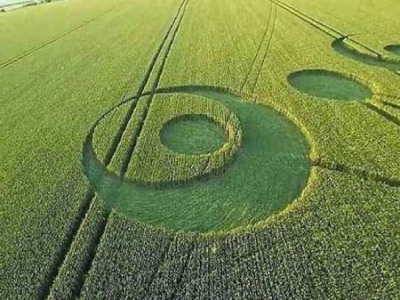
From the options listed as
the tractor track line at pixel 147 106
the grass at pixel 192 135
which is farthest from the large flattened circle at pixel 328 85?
the tractor track line at pixel 147 106

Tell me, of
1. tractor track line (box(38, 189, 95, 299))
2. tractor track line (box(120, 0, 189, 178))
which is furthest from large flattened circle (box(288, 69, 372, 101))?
tractor track line (box(38, 189, 95, 299))

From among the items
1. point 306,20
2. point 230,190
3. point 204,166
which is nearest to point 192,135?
point 204,166

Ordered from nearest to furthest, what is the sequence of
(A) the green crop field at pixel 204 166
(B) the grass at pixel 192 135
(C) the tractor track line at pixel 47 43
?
(A) the green crop field at pixel 204 166 → (B) the grass at pixel 192 135 → (C) the tractor track line at pixel 47 43

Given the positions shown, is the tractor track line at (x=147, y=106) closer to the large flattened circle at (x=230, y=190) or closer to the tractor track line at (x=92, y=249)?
the large flattened circle at (x=230, y=190)

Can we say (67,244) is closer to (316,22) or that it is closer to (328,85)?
(328,85)

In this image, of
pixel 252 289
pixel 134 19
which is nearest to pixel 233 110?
pixel 252 289

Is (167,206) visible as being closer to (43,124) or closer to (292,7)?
(43,124)

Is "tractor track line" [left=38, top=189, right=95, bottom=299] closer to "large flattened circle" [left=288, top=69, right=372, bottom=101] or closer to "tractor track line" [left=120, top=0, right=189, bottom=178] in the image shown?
"tractor track line" [left=120, top=0, right=189, bottom=178]
